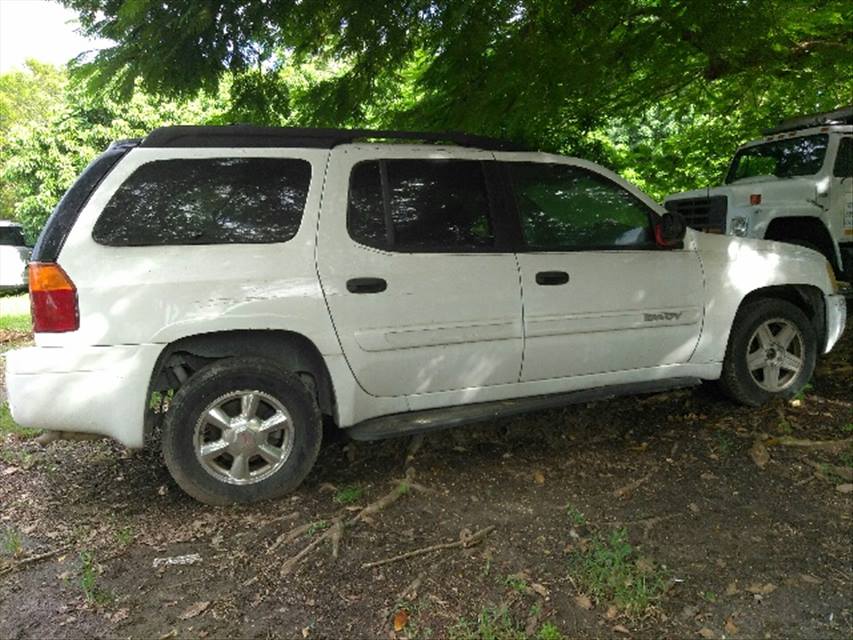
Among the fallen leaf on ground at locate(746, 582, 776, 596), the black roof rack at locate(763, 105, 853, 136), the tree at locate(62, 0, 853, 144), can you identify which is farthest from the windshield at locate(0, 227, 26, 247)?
the fallen leaf on ground at locate(746, 582, 776, 596)

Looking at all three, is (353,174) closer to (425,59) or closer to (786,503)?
(425,59)

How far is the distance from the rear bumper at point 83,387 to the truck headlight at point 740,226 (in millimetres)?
6917

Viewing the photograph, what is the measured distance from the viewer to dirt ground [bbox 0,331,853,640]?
8.66ft

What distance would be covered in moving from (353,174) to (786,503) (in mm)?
2838

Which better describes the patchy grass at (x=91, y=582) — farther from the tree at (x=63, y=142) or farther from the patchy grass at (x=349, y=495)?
the tree at (x=63, y=142)

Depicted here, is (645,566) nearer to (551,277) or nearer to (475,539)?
(475,539)

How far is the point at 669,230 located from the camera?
444 cm

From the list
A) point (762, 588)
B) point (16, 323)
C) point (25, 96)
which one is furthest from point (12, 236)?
point (25, 96)

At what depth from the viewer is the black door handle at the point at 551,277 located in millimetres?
4105

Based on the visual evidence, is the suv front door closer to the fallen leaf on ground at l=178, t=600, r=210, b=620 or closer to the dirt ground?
the dirt ground

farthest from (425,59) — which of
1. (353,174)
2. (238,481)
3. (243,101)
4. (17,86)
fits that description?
(17,86)

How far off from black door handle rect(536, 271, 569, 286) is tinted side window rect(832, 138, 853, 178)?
18.0 feet

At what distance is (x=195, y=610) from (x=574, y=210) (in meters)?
3.07

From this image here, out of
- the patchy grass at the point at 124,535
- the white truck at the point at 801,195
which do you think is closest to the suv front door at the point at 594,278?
the patchy grass at the point at 124,535
